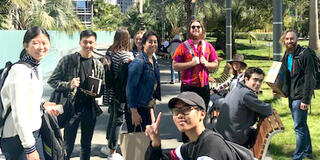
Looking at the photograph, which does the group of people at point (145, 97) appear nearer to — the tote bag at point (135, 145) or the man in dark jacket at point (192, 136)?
the man in dark jacket at point (192, 136)

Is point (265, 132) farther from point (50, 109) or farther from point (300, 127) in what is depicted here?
point (50, 109)

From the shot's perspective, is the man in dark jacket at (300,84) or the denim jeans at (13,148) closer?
the denim jeans at (13,148)

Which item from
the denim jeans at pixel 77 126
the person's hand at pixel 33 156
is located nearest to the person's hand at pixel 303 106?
the denim jeans at pixel 77 126

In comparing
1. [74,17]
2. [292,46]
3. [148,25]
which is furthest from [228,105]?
[148,25]

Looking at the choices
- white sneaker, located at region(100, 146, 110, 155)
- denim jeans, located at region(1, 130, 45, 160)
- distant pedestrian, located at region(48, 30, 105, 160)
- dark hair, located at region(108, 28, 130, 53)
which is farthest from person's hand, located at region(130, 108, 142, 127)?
denim jeans, located at region(1, 130, 45, 160)

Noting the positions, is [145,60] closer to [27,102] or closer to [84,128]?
[84,128]

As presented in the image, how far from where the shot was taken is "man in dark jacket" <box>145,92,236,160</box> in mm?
2557

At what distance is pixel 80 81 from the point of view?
502 centimetres

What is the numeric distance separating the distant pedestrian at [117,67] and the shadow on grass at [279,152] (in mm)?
2086

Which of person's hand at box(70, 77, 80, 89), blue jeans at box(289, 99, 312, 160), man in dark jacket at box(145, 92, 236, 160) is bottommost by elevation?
blue jeans at box(289, 99, 312, 160)

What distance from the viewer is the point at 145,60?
5.11m

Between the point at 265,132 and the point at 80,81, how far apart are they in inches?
81.9

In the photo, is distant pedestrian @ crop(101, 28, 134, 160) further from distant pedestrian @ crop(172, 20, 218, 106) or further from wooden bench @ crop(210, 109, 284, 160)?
wooden bench @ crop(210, 109, 284, 160)

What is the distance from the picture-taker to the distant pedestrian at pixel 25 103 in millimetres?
3176
